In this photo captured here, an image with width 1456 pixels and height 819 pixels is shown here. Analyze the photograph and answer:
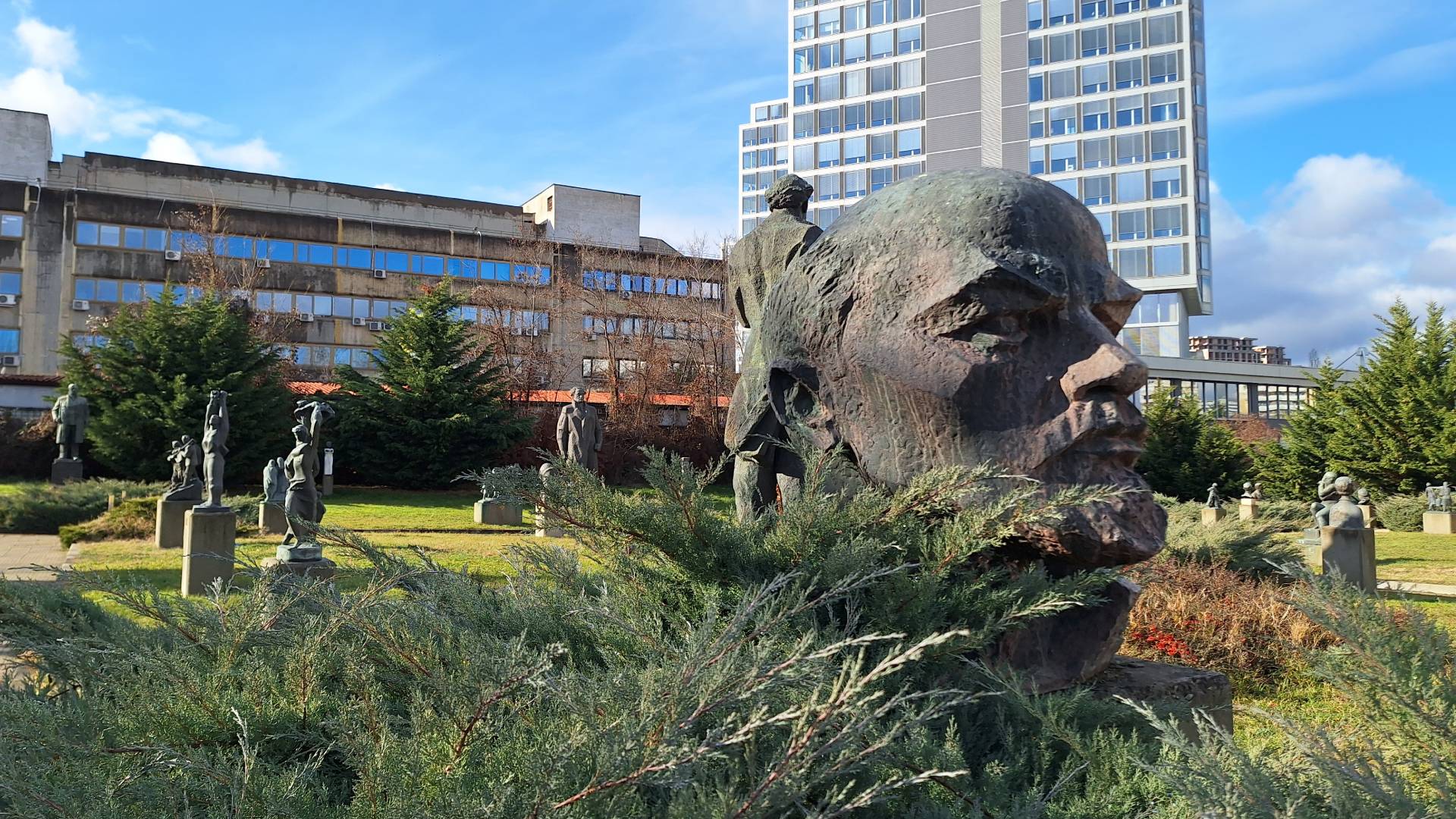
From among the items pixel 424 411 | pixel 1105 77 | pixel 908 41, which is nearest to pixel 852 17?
pixel 908 41

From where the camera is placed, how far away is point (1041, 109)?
60750 mm

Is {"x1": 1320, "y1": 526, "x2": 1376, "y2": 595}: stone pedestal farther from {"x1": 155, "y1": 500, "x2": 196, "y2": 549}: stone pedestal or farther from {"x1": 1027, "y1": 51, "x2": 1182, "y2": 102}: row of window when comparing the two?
{"x1": 1027, "y1": 51, "x2": 1182, "y2": 102}: row of window

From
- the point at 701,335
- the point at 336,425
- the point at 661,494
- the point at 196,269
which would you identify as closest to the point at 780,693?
the point at 661,494

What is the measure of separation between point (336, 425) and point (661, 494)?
91.8 feet

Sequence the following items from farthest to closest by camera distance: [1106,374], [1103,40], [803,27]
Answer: [803,27]
[1103,40]
[1106,374]

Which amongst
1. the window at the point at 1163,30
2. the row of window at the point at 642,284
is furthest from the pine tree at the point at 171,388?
the window at the point at 1163,30

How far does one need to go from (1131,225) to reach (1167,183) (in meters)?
3.03

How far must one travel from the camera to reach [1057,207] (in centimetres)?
277

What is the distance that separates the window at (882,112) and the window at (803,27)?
283 inches

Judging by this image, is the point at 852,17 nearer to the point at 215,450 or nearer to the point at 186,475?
the point at 186,475

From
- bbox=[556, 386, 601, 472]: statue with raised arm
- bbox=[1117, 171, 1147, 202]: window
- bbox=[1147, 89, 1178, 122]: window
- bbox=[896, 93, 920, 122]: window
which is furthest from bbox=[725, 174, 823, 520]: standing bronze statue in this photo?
bbox=[896, 93, 920, 122]: window

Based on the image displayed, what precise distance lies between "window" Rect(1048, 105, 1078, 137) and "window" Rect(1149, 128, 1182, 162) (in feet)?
15.6

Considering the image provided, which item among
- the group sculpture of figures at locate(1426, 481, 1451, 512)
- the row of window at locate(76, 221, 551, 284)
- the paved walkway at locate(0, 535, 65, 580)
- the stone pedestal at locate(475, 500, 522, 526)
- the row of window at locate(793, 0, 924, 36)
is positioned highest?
the row of window at locate(793, 0, 924, 36)

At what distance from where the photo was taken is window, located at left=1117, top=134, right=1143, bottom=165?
57.9 m
